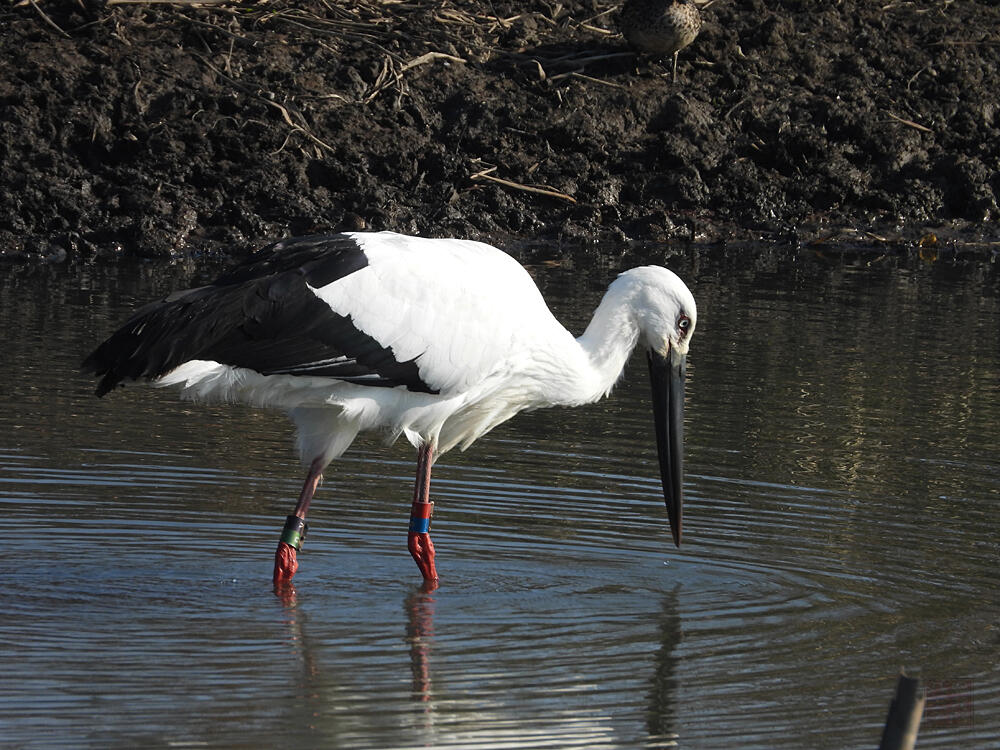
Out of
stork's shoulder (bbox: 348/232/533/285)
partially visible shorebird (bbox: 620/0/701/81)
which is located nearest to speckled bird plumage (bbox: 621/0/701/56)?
partially visible shorebird (bbox: 620/0/701/81)

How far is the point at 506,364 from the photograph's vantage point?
21.9 feet

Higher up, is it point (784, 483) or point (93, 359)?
point (93, 359)

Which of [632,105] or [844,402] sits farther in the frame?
[632,105]

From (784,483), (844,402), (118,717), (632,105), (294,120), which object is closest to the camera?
(118,717)

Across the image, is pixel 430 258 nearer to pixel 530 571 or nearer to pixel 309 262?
pixel 309 262

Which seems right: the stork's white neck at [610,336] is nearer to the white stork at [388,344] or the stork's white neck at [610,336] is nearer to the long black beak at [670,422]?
the white stork at [388,344]

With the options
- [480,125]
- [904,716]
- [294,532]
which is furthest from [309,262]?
[480,125]

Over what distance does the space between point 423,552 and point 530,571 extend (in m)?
0.42

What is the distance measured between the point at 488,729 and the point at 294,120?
10636 mm

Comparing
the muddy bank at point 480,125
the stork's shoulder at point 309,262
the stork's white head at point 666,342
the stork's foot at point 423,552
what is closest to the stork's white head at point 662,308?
the stork's white head at point 666,342

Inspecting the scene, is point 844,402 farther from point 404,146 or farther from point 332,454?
point 404,146

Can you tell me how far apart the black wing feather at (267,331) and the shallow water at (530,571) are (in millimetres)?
826

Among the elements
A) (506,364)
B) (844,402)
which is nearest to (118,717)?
(506,364)

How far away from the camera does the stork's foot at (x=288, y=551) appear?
6.60 metres
